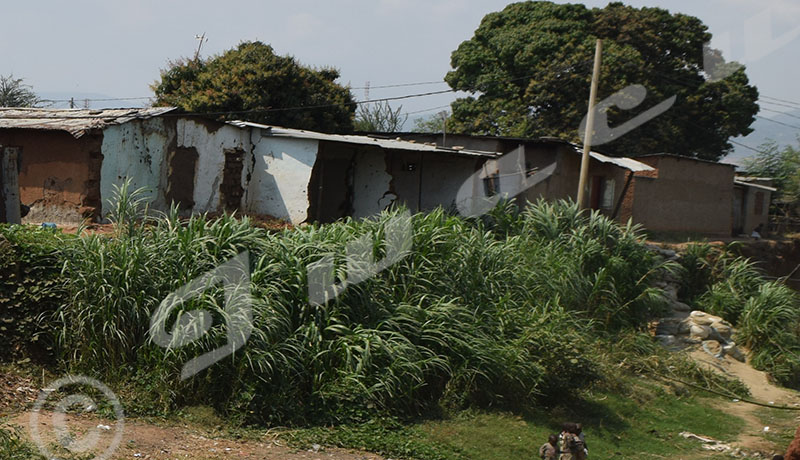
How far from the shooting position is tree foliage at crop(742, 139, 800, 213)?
2659cm

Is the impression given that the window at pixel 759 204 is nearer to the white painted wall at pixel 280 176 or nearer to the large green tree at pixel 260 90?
the large green tree at pixel 260 90

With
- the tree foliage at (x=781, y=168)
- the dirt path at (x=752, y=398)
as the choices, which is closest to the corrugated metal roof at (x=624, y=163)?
the dirt path at (x=752, y=398)

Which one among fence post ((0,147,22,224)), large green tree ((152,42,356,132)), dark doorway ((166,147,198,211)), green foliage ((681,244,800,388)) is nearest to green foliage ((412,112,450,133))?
large green tree ((152,42,356,132))

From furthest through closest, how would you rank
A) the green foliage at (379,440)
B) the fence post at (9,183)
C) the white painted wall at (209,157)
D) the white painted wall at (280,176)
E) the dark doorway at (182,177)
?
the white painted wall at (209,157), the white painted wall at (280,176), the dark doorway at (182,177), the fence post at (9,183), the green foliage at (379,440)

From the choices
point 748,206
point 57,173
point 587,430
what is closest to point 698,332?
point 587,430

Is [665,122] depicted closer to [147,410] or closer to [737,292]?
[737,292]

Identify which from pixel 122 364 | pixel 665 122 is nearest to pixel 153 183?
pixel 122 364

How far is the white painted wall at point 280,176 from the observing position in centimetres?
1452

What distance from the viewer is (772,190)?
2503 centimetres

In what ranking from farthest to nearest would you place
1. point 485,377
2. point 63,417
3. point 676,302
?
point 676,302, point 485,377, point 63,417

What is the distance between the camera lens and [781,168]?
92.1ft

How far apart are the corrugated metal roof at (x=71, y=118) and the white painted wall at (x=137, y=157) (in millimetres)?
209

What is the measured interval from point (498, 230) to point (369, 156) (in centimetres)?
445

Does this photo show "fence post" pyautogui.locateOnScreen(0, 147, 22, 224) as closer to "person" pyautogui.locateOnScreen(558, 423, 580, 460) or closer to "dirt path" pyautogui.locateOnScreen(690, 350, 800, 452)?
"person" pyautogui.locateOnScreen(558, 423, 580, 460)
